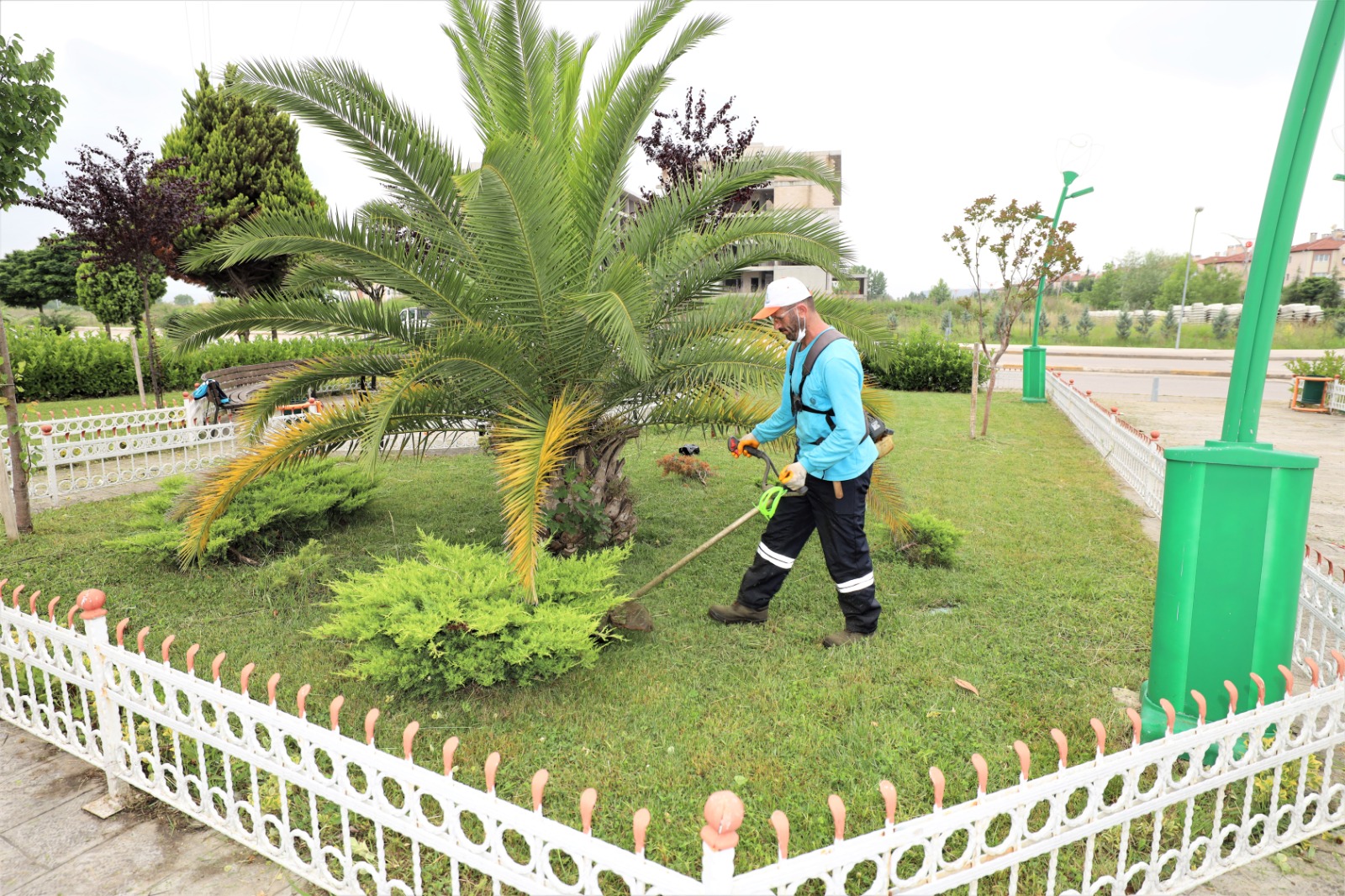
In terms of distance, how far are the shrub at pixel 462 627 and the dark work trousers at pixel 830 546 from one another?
3.16 feet

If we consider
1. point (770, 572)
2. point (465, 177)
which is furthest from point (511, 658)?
point (465, 177)

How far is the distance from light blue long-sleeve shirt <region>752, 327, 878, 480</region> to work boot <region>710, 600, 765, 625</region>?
927mm

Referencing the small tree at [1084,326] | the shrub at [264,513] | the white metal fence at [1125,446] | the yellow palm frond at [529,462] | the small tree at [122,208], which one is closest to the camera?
the yellow palm frond at [529,462]

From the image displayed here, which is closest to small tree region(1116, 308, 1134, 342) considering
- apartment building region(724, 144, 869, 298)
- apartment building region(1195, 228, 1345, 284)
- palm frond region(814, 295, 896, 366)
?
apartment building region(1195, 228, 1345, 284)

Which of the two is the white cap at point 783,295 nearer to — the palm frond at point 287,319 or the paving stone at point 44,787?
the palm frond at point 287,319

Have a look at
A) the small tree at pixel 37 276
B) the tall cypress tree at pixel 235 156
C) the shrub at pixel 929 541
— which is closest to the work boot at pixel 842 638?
the shrub at pixel 929 541

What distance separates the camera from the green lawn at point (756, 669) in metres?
2.89

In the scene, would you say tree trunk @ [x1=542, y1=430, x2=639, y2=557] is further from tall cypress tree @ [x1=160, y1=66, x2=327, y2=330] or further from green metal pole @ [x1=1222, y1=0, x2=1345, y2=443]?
tall cypress tree @ [x1=160, y1=66, x2=327, y2=330]

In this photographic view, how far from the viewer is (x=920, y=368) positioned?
17.1m

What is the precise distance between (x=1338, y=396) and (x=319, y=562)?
658 inches

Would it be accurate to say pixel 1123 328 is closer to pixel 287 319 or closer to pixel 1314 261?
pixel 1314 261

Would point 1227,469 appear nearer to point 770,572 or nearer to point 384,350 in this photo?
point 770,572

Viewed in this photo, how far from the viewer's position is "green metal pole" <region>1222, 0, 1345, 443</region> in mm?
2604

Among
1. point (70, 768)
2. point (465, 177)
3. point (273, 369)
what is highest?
point (465, 177)
